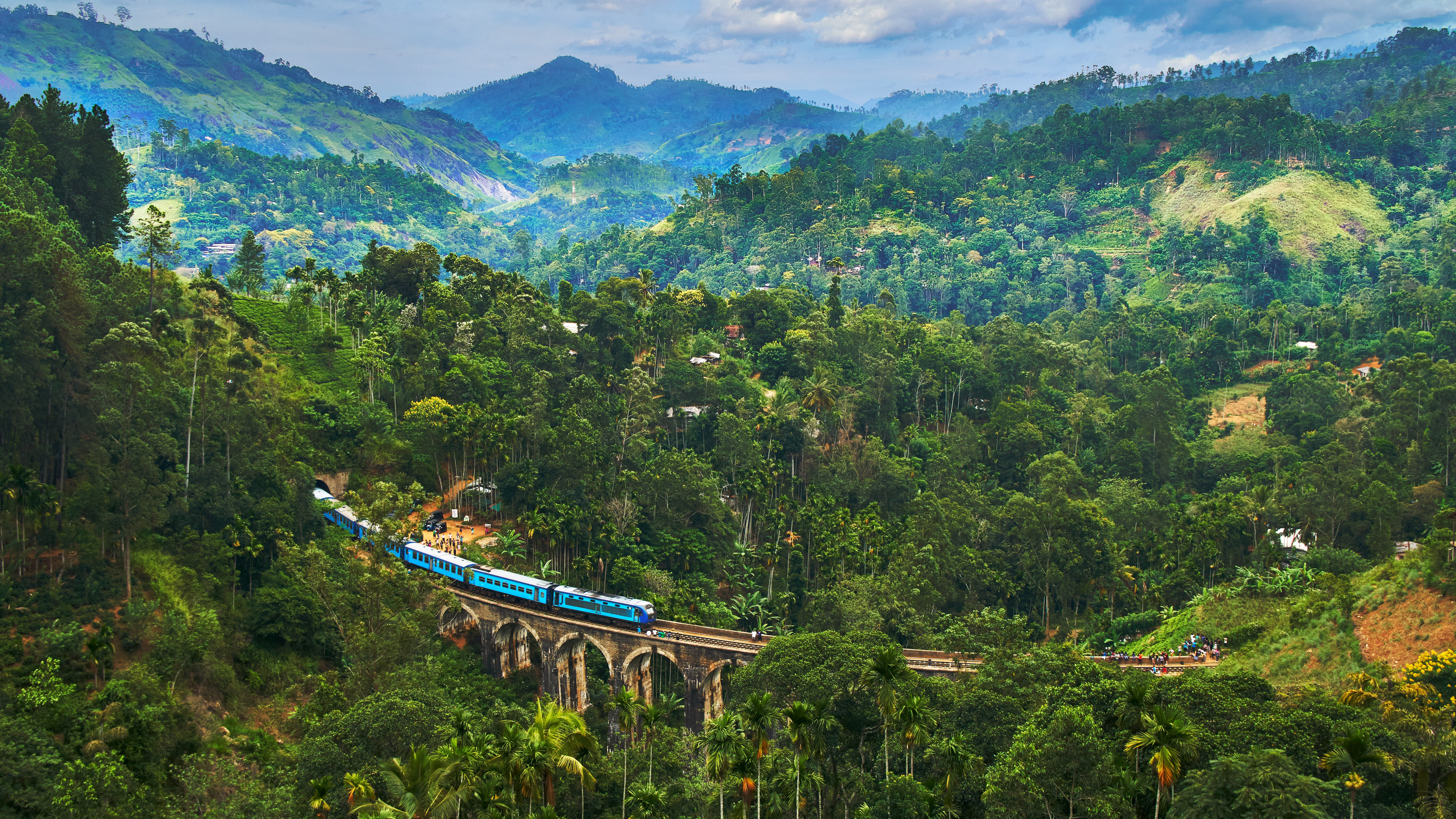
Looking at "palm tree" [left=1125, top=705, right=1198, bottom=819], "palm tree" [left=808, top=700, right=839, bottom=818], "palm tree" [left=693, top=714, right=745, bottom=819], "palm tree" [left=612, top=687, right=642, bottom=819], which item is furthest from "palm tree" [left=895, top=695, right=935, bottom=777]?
"palm tree" [left=612, top=687, right=642, bottom=819]

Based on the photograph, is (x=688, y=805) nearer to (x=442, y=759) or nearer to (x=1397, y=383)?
(x=442, y=759)

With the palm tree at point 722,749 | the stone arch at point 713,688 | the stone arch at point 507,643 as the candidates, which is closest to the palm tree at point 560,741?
the palm tree at point 722,749

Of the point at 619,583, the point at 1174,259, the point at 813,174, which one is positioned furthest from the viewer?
the point at 813,174

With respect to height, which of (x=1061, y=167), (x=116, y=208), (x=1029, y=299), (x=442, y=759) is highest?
(x=1061, y=167)

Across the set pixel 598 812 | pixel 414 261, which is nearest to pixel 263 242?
pixel 414 261

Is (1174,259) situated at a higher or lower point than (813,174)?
lower

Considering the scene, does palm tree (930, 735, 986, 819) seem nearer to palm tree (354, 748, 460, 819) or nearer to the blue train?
palm tree (354, 748, 460, 819)
